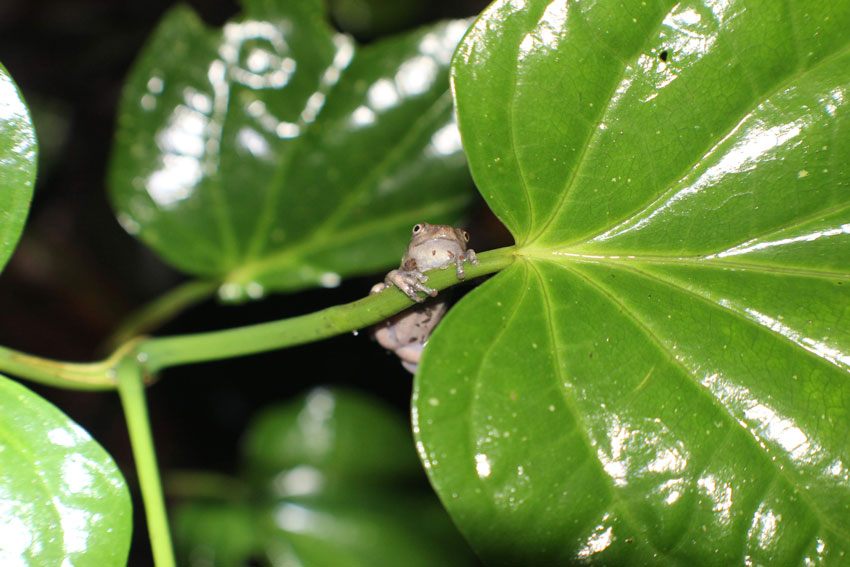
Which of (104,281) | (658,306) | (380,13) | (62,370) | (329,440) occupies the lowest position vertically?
(658,306)

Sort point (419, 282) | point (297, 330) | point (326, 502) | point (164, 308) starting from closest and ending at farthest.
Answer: point (419, 282), point (297, 330), point (164, 308), point (326, 502)

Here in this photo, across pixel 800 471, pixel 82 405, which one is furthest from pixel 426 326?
pixel 82 405

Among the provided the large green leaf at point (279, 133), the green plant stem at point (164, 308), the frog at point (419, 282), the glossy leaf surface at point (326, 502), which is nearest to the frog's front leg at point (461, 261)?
the frog at point (419, 282)

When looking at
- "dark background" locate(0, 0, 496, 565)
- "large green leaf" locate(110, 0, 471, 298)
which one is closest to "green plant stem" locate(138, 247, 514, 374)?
"large green leaf" locate(110, 0, 471, 298)

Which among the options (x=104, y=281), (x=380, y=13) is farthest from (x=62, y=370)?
(x=380, y=13)

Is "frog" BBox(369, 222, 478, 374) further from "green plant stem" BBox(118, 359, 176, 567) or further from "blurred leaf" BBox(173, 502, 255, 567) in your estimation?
"blurred leaf" BBox(173, 502, 255, 567)

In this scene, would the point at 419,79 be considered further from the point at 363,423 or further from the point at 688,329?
the point at 363,423

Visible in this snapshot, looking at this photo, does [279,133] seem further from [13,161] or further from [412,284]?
[412,284]
